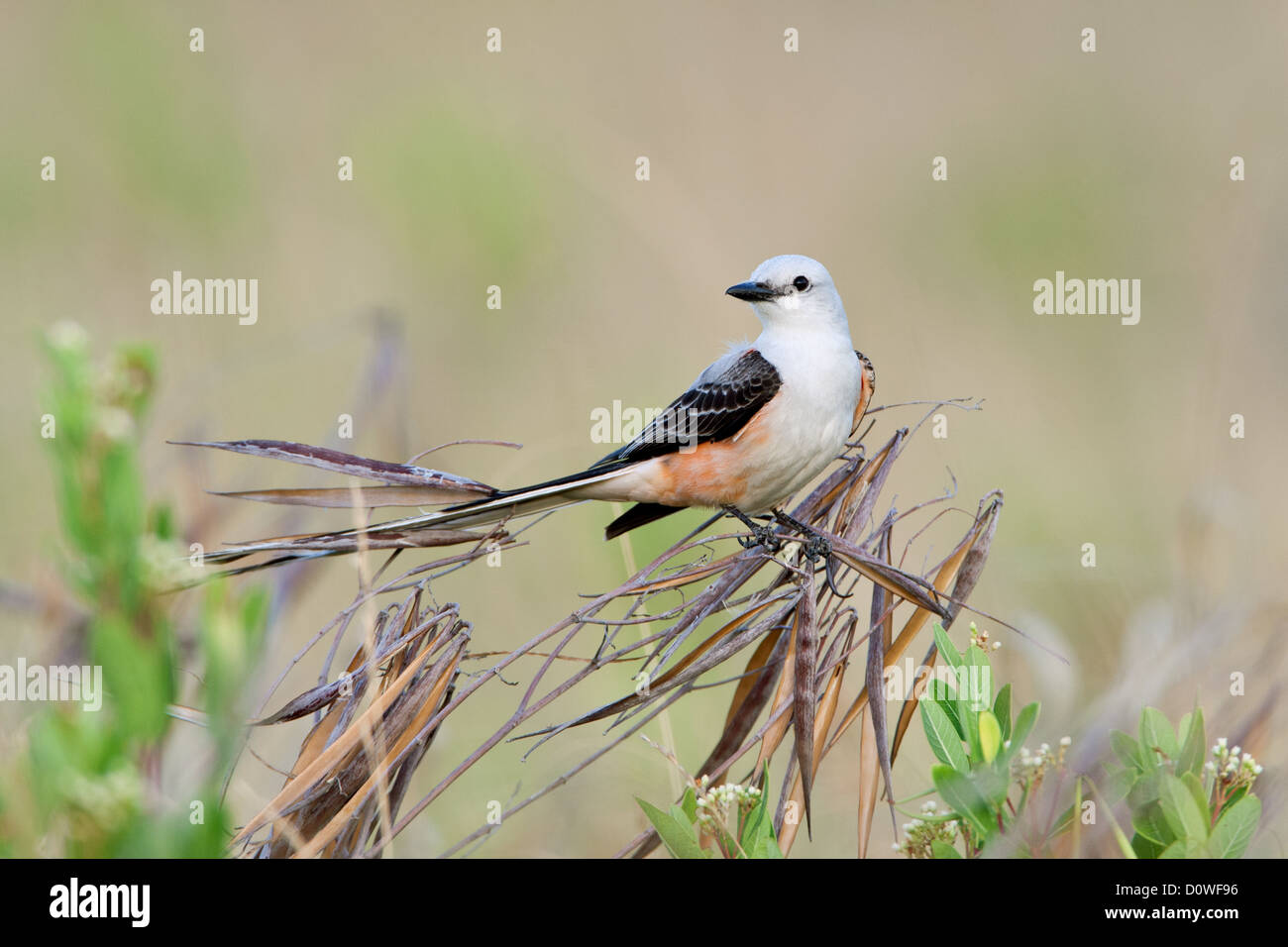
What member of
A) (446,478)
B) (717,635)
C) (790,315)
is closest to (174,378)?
(790,315)

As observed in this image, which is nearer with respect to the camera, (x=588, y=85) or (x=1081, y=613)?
(x=1081, y=613)

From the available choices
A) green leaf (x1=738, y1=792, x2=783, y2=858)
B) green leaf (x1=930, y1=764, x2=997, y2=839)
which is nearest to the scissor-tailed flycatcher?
green leaf (x1=738, y1=792, x2=783, y2=858)

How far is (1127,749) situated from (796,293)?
2254 millimetres

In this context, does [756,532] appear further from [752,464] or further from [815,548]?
[815,548]

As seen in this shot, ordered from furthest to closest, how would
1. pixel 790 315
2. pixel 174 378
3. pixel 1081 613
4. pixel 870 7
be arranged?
A: pixel 870 7, pixel 174 378, pixel 1081 613, pixel 790 315

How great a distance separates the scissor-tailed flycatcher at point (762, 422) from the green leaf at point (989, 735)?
1476 mm

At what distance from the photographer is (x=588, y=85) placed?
8344 millimetres

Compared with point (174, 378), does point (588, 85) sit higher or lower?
higher

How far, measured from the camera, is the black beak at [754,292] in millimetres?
4039

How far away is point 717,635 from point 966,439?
184 inches

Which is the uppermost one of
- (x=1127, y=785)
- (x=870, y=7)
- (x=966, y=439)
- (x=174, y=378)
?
(x=870, y=7)

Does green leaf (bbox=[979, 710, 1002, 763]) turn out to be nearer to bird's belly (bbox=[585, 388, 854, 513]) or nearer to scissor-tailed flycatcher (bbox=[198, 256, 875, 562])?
scissor-tailed flycatcher (bbox=[198, 256, 875, 562])

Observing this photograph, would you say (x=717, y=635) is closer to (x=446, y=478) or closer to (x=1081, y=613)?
(x=446, y=478)

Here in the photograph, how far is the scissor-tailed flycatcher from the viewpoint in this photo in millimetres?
3643
